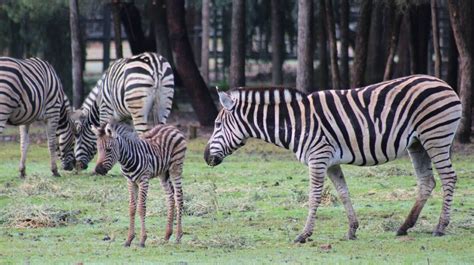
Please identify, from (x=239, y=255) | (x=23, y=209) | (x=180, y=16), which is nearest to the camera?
(x=239, y=255)

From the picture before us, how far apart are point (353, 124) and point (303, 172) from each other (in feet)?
21.5

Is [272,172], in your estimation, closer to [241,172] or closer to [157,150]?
[241,172]

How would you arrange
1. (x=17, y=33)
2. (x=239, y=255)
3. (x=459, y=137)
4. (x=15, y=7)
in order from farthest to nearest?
(x=17, y=33) < (x=15, y=7) < (x=459, y=137) < (x=239, y=255)

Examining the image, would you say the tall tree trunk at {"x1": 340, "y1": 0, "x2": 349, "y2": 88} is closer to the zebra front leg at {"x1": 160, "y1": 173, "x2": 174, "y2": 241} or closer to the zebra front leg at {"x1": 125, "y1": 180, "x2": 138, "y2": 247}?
the zebra front leg at {"x1": 160, "y1": 173, "x2": 174, "y2": 241}

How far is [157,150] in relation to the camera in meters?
12.0

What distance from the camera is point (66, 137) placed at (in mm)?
19359

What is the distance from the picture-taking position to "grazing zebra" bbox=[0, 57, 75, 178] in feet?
57.7

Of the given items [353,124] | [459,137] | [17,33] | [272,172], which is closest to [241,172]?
[272,172]

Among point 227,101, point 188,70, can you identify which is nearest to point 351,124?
point 227,101

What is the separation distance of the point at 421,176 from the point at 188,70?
44.3ft

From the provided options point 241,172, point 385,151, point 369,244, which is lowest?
point 241,172

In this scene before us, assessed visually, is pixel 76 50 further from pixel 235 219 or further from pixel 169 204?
pixel 169 204

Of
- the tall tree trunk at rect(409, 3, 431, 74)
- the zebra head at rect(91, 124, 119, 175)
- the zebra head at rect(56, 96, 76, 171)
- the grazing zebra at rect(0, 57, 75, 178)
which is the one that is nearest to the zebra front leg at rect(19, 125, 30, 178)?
the grazing zebra at rect(0, 57, 75, 178)

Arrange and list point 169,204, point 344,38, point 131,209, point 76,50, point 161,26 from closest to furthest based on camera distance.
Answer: point 131,209 → point 169,204 → point 76,50 → point 344,38 → point 161,26
